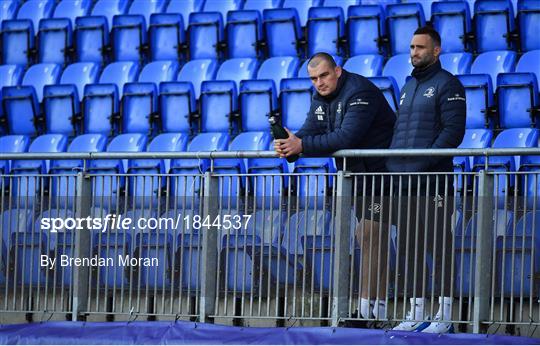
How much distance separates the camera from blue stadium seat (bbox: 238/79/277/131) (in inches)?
458

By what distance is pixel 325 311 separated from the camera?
755 centimetres

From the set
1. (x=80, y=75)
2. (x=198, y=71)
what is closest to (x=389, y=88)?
(x=198, y=71)

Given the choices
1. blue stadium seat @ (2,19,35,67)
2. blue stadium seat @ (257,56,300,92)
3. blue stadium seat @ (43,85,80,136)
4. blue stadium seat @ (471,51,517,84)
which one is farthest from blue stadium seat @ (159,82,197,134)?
blue stadium seat @ (471,51,517,84)

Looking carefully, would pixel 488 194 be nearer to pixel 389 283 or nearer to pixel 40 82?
pixel 389 283

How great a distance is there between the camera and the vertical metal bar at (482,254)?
6844 mm

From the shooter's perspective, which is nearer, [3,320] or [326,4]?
[3,320]

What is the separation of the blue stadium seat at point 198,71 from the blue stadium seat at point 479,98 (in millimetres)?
3066

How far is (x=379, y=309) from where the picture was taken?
23.4 ft

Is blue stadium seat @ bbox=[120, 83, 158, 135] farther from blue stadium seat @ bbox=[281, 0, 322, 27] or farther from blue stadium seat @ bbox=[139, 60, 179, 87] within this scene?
blue stadium seat @ bbox=[281, 0, 322, 27]

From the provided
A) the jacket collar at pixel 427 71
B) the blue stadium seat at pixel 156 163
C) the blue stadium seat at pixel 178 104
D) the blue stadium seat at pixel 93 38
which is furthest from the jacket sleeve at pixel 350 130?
the blue stadium seat at pixel 93 38

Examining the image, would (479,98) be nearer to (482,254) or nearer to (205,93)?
(205,93)

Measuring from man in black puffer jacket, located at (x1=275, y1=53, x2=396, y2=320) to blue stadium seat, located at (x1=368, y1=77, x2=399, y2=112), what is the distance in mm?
3040

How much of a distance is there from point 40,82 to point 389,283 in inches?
288

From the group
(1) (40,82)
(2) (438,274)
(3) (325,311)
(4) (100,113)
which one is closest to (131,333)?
(3) (325,311)
